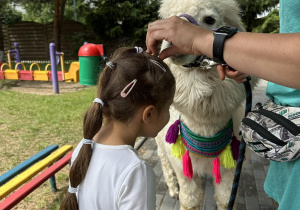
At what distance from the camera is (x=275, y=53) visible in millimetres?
687

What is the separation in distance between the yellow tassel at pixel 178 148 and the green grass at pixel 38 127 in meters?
1.37

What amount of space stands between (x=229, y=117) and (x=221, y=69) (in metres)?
0.70

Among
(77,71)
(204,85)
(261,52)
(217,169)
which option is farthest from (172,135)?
(77,71)

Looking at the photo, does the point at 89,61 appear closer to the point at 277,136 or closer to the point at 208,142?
the point at 208,142

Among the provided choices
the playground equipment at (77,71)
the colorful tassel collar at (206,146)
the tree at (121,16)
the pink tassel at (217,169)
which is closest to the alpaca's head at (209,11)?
the colorful tassel collar at (206,146)

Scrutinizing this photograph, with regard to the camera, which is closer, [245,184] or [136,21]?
[245,184]

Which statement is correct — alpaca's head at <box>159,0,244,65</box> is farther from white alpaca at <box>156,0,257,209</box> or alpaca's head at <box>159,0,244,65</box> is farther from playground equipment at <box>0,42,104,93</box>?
playground equipment at <box>0,42,104,93</box>

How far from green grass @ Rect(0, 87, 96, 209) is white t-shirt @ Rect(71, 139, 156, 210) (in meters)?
1.68

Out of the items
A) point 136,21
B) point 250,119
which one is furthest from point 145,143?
point 136,21

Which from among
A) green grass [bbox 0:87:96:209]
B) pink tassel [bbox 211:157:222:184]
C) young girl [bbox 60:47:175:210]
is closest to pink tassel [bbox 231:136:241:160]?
pink tassel [bbox 211:157:222:184]

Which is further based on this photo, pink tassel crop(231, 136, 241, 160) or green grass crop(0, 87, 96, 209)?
green grass crop(0, 87, 96, 209)

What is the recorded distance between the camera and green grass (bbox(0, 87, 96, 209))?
2.76m

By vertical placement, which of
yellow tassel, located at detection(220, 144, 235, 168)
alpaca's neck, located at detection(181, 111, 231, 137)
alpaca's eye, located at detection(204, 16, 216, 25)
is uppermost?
alpaca's eye, located at detection(204, 16, 216, 25)

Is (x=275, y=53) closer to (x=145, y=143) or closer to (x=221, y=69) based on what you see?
(x=221, y=69)
